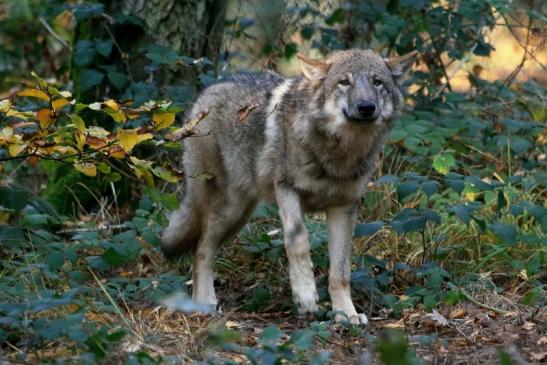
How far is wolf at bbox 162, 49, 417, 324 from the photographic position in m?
5.43

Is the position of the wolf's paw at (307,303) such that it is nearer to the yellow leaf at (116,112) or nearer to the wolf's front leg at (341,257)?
the wolf's front leg at (341,257)

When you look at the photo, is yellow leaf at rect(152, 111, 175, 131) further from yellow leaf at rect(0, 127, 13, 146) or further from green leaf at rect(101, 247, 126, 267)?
green leaf at rect(101, 247, 126, 267)

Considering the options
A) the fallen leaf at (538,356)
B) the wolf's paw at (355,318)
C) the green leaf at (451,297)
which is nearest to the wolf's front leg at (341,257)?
the wolf's paw at (355,318)

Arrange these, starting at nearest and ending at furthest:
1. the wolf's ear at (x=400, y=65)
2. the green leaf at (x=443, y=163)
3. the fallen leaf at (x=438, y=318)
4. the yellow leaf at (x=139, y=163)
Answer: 1. the yellow leaf at (x=139, y=163)
2. the fallen leaf at (x=438, y=318)
3. the wolf's ear at (x=400, y=65)
4. the green leaf at (x=443, y=163)

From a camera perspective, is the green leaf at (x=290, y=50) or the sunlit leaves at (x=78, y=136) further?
the green leaf at (x=290, y=50)

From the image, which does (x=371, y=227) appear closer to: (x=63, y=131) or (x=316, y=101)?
(x=316, y=101)

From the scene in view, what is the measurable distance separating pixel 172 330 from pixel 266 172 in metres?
1.54

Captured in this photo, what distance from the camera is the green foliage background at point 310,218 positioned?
5.20m

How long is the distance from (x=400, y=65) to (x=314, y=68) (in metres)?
0.57

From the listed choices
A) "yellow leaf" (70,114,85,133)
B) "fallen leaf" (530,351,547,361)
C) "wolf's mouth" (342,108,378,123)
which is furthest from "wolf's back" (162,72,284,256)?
"fallen leaf" (530,351,547,361)

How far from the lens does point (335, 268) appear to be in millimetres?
5547

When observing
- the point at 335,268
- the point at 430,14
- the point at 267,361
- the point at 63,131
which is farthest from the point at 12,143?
the point at 430,14

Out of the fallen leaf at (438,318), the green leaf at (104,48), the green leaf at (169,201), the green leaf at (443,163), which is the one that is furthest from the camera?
the green leaf at (104,48)

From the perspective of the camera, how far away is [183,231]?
631 centimetres
